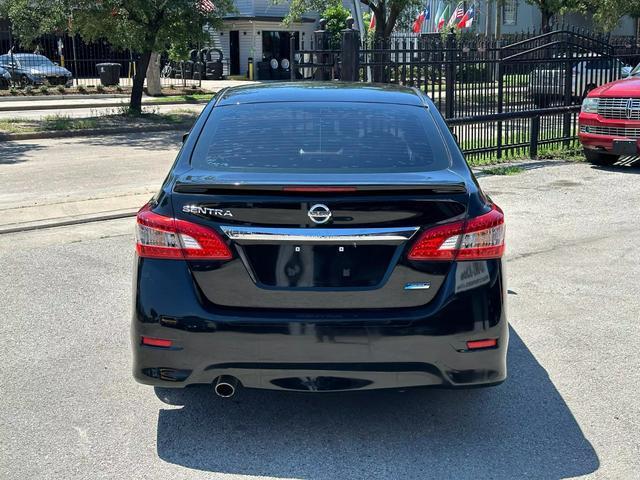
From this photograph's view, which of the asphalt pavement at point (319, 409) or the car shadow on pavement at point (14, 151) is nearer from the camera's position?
the asphalt pavement at point (319, 409)

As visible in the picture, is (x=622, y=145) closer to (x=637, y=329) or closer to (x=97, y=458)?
(x=637, y=329)

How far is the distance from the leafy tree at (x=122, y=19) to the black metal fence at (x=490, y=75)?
25.9ft

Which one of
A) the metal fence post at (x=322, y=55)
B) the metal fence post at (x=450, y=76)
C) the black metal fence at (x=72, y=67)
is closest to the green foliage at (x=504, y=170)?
the metal fence post at (x=450, y=76)

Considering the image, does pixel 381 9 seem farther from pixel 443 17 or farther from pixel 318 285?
pixel 318 285

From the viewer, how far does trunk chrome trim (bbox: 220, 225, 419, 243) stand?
152 inches

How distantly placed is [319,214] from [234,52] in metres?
44.2

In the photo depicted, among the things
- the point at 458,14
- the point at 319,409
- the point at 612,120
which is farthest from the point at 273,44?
the point at 319,409

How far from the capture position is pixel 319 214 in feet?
12.6

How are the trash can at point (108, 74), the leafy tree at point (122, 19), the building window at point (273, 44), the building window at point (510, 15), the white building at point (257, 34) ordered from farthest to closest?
the building window at point (510, 15)
the building window at point (273, 44)
the white building at point (257, 34)
the trash can at point (108, 74)
the leafy tree at point (122, 19)

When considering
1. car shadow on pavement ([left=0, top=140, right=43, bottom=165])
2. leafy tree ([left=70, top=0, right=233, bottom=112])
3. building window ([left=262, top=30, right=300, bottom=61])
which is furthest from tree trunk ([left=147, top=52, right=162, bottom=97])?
building window ([left=262, top=30, right=300, bottom=61])

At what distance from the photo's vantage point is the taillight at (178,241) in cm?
390

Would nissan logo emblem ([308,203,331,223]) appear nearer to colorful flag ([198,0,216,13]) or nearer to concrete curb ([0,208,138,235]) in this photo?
concrete curb ([0,208,138,235])

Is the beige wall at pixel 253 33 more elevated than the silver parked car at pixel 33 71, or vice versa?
the beige wall at pixel 253 33

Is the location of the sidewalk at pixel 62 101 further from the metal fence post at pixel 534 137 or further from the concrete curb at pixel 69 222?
the concrete curb at pixel 69 222
